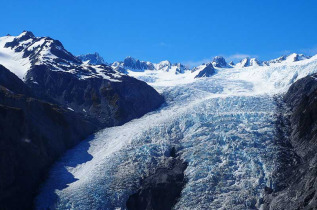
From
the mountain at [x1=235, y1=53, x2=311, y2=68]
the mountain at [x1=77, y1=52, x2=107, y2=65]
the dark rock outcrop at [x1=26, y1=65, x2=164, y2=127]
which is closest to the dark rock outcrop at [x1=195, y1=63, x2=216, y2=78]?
the mountain at [x1=235, y1=53, x2=311, y2=68]

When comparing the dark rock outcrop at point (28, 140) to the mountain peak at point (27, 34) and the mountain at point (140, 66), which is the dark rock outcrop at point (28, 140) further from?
the mountain at point (140, 66)

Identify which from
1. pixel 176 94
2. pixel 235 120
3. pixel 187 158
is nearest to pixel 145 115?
pixel 176 94

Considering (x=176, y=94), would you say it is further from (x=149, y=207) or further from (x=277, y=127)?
(x=149, y=207)

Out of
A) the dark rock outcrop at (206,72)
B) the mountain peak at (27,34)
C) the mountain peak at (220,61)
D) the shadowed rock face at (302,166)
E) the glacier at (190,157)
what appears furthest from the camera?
the mountain peak at (220,61)

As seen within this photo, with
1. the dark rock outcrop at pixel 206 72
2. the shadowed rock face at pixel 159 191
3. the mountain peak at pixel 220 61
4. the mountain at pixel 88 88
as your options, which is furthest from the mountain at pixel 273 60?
the shadowed rock face at pixel 159 191

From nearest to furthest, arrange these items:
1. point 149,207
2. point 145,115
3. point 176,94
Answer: point 149,207 → point 145,115 → point 176,94

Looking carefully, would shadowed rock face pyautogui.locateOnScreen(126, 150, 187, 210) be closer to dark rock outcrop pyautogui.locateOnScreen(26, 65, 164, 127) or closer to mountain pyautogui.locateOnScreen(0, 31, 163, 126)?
dark rock outcrop pyautogui.locateOnScreen(26, 65, 164, 127)
